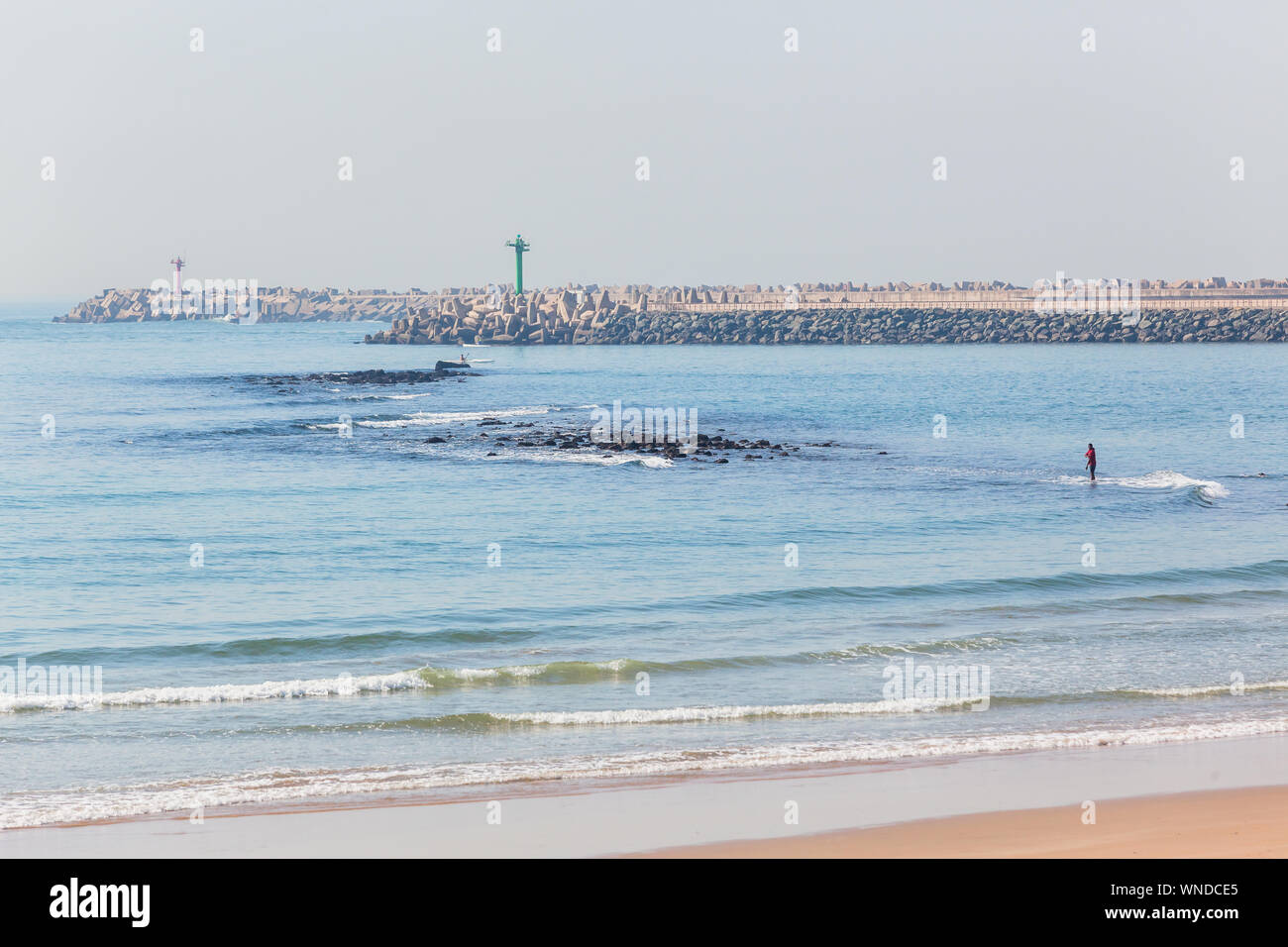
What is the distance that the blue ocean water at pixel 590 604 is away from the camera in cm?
1230

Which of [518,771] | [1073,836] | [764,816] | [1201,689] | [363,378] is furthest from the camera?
[363,378]

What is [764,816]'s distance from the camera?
31.7 feet

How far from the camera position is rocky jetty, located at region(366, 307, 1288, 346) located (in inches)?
5408

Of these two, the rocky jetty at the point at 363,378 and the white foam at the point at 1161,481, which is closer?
the white foam at the point at 1161,481

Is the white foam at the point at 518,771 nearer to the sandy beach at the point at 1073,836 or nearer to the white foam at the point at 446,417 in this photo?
the sandy beach at the point at 1073,836

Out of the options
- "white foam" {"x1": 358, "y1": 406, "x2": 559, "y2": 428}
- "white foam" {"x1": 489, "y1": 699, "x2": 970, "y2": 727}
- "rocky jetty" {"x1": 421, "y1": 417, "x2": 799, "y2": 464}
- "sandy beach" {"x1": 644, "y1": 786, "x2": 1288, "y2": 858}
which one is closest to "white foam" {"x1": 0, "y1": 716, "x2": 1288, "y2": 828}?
"white foam" {"x1": 489, "y1": 699, "x2": 970, "y2": 727}

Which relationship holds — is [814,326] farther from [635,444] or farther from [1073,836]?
[1073,836]

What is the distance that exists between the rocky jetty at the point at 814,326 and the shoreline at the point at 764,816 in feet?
442

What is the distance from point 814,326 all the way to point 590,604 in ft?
451

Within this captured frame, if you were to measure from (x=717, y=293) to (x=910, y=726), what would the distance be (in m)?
174
